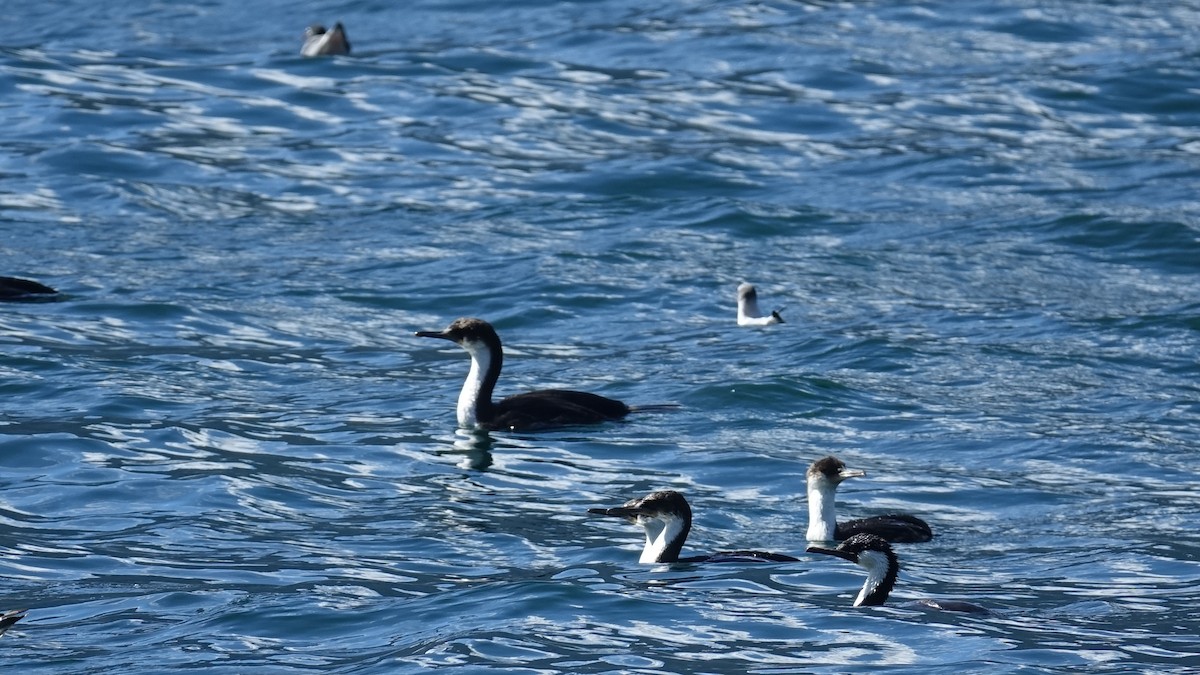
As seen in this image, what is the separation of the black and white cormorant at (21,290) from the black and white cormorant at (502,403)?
14.4 feet

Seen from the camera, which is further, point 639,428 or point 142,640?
point 639,428

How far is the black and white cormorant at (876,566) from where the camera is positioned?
9.93 metres

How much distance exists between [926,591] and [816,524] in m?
1.21

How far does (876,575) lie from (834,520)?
64.8 inches

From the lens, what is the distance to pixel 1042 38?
29062mm

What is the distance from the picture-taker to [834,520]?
38.2ft

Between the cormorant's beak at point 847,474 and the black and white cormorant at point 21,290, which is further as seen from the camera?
the black and white cormorant at point 21,290

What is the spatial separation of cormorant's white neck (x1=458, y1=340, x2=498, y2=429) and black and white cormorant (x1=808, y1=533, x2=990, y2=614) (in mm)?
4977

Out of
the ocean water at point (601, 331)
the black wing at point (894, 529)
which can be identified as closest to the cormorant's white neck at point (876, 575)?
the ocean water at point (601, 331)

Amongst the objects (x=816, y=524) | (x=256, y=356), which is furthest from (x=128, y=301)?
(x=816, y=524)

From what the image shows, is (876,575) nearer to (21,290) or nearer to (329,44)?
(21,290)

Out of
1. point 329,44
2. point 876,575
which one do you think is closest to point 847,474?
point 876,575

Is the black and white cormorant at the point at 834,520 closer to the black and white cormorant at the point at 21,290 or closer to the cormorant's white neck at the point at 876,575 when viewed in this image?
the cormorant's white neck at the point at 876,575

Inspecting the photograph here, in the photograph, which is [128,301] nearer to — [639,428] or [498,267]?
[498,267]
